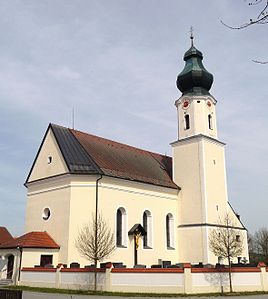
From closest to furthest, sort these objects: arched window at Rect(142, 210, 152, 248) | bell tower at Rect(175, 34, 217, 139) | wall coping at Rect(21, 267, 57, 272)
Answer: wall coping at Rect(21, 267, 57, 272)
arched window at Rect(142, 210, 152, 248)
bell tower at Rect(175, 34, 217, 139)

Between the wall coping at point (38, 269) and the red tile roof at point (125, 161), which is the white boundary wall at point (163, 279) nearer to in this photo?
the wall coping at point (38, 269)

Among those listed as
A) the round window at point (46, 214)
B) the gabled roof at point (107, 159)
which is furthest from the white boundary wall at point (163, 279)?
the gabled roof at point (107, 159)

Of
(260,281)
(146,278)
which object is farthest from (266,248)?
(146,278)

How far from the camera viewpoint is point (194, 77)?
3803cm

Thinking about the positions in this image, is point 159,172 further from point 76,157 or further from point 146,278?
point 146,278

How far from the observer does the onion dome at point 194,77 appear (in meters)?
38.1

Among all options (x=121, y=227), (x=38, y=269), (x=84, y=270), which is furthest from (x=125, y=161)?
(x=84, y=270)

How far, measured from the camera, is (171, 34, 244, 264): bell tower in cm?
3456

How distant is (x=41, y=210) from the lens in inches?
1243

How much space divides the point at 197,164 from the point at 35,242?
16.3 metres

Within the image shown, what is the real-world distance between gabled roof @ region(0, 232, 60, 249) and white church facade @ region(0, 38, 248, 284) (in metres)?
0.07

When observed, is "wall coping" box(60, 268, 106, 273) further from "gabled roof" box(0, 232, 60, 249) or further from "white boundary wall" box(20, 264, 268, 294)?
"gabled roof" box(0, 232, 60, 249)

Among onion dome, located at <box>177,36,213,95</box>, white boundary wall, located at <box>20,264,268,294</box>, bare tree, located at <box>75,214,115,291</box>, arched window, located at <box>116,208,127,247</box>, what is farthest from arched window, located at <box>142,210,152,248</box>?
onion dome, located at <box>177,36,213,95</box>

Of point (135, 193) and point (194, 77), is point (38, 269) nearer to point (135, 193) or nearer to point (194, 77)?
point (135, 193)
